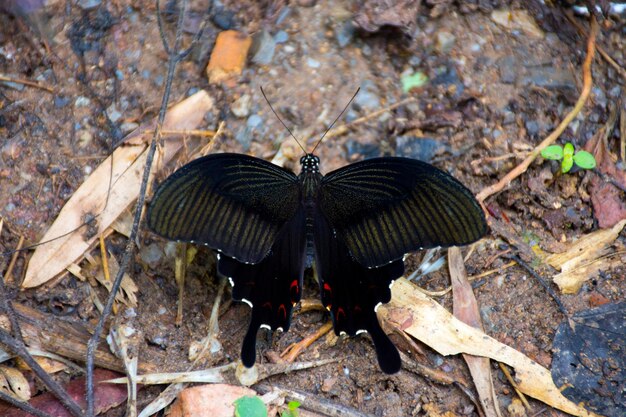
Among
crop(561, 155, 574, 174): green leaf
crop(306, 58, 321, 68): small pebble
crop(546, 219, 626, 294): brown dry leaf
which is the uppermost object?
crop(306, 58, 321, 68): small pebble

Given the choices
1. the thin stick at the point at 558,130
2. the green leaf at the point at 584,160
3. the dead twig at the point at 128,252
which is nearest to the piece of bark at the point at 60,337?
the dead twig at the point at 128,252

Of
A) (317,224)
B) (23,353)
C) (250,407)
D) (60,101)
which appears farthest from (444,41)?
(23,353)

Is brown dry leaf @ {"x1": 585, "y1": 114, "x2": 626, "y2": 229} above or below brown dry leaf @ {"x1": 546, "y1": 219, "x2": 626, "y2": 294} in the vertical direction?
above

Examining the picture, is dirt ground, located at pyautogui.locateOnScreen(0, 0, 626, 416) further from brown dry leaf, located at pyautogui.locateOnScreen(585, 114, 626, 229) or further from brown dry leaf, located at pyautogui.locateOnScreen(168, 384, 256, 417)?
brown dry leaf, located at pyautogui.locateOnScreen(168, 384, 256, 417)

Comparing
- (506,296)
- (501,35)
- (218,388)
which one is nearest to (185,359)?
(218,388)

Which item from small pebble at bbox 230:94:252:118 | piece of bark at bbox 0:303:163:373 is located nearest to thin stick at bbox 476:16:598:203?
small pebble at bbox 230:94:252:118

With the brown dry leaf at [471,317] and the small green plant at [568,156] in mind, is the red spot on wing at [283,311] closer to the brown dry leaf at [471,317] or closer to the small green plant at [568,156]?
the brown dry leaf at [471,317]

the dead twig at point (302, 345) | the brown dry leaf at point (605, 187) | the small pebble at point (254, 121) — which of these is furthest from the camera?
the small pebble at point (254, 121)
